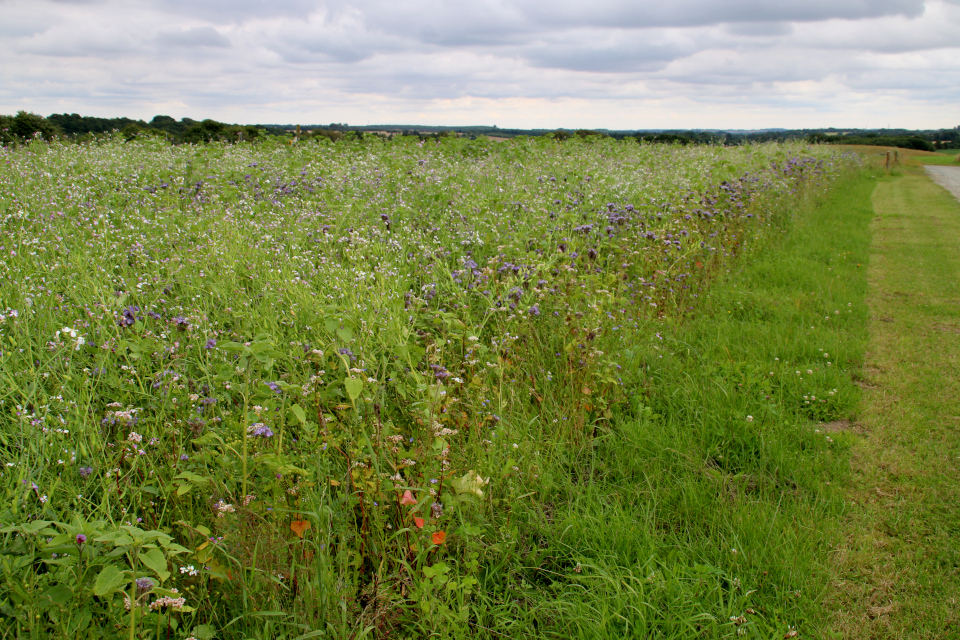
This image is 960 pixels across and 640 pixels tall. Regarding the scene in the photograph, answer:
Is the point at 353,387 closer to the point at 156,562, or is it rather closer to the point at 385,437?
the point at 385,437

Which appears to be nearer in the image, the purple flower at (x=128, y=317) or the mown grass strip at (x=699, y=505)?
the mown grass strip at (x=699, y=505)

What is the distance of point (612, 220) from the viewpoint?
20.0 ft

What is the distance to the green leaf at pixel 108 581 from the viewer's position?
4.81 feet

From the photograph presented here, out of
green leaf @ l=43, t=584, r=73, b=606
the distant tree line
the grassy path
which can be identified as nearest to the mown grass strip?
the grassy path

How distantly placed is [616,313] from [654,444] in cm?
166

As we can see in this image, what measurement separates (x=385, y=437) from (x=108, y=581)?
3.98 ft

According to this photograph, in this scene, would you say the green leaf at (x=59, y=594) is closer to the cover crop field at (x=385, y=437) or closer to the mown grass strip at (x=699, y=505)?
the cover crop field at (x=385, y=437)

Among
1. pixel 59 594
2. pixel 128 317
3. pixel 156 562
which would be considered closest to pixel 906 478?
pixel 156 562

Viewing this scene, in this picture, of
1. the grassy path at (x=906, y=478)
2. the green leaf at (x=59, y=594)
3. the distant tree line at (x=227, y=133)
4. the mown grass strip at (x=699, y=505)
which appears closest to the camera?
the green leaf at (x=59, y=594)

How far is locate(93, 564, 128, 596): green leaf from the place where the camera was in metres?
1.47

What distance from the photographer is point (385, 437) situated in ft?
8.41

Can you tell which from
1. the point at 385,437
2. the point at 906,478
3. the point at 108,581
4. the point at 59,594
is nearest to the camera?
the point at 108,581

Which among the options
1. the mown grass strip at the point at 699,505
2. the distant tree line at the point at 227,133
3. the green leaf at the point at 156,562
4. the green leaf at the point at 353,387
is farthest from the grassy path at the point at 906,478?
the distant tree line at the point at 227,133

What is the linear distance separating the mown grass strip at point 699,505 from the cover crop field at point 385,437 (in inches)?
0.8
